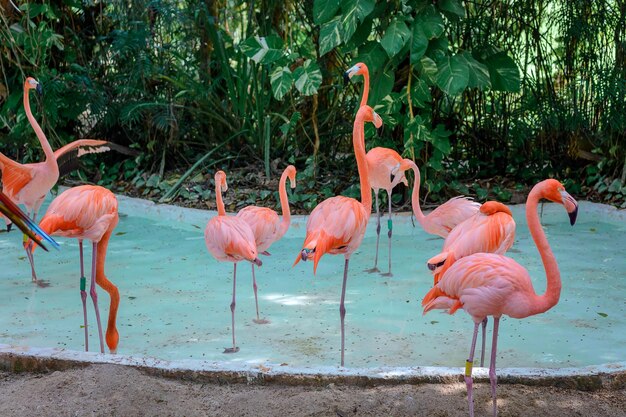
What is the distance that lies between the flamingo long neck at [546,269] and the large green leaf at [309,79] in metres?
3.84

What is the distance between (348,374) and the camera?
3.27 m

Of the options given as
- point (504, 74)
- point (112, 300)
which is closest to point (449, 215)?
point (112, 300)

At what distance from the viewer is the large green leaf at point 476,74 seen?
6.43 m

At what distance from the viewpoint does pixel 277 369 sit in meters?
3.31

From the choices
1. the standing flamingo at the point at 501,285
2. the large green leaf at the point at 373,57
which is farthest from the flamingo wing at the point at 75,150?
the standing flamingo at the point at 501,285

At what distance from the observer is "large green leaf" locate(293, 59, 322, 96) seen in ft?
22.4

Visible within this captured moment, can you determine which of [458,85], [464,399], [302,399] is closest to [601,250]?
[458,85]

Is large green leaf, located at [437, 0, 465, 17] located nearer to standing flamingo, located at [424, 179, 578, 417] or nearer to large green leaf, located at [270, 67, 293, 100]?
large green leaf, located at [270, 67, 293, 100]

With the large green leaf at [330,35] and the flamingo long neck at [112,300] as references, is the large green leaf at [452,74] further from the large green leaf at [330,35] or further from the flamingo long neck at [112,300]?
the flamingo long neck at [112,300]

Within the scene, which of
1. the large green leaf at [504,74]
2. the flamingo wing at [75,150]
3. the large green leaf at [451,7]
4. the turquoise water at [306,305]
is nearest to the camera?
the turquoise water at [306,305]

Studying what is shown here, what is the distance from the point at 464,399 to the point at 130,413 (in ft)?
4.11

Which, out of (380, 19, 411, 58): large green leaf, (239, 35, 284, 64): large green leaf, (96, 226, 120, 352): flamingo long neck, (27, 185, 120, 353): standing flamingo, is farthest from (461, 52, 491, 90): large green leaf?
(96, 226, 120, 352): flamingo long neck

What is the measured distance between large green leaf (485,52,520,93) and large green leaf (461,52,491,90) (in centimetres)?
29

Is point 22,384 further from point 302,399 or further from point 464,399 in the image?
point 464,399
